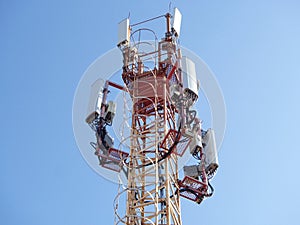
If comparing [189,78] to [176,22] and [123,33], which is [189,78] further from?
[123,33]

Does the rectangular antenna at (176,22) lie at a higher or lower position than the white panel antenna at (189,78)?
higher

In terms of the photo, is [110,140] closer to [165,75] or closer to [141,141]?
[141,141]

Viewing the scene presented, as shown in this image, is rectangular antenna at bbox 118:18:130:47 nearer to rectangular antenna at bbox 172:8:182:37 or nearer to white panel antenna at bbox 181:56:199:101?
rectangular antenna at bbox 172:8:182:37

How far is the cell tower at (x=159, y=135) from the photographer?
15891 millimetres

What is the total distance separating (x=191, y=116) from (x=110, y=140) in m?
3.09

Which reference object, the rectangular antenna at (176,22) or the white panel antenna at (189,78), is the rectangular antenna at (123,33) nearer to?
the rectangular antenna at (176,22)

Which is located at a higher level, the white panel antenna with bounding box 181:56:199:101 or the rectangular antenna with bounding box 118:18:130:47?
the rectangular antenna with bounding box 118:18:130:47

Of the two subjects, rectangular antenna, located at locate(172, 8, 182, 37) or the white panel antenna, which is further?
rectangular antenna, located at locate(172, 8, 182, 37)

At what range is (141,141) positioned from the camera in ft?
58.9

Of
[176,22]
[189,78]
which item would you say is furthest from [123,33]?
[189,78]

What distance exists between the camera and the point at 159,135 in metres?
17.5

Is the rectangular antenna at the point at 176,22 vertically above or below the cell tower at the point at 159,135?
above

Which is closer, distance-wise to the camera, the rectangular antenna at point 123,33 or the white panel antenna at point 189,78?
the white panel antenna at point 189,78

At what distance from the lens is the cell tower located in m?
15.9
